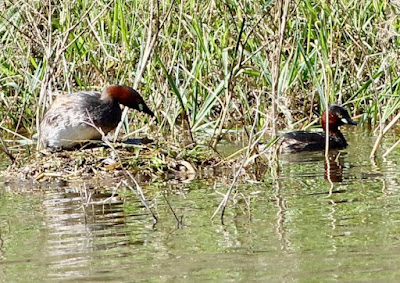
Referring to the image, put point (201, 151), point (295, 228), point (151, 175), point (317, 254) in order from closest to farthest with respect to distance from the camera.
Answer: point (317, 254)
point (295, 228)
point (151, 175)
point (201, 151)

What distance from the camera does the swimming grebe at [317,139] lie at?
9.68 metres

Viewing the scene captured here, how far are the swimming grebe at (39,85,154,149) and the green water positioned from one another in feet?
3.30

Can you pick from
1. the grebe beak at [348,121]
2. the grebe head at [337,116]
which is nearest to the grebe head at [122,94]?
the grebe head at [337,116]

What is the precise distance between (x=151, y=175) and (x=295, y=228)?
285 cm

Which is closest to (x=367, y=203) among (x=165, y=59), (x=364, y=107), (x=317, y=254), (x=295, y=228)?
(x=295, y=228)

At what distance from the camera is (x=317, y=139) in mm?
9914

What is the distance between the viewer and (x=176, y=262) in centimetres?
468

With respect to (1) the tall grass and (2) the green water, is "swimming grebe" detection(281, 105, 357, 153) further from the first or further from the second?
(2) the green water

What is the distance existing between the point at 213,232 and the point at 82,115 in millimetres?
3701

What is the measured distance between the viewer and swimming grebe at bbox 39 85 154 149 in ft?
29.0

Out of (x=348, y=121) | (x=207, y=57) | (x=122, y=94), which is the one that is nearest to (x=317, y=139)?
(x=348, y=121)

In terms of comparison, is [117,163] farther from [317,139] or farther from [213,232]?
[213,232]

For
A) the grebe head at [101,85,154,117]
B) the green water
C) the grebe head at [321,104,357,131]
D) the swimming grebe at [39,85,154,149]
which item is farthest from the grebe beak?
the green water

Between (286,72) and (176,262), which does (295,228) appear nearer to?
(176,262)
